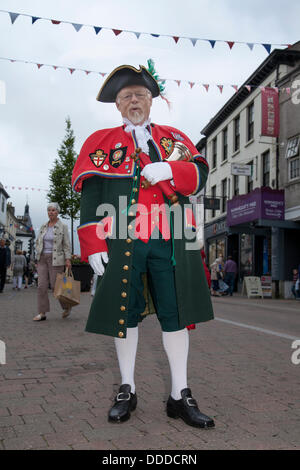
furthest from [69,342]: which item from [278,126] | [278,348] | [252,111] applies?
[252,111]

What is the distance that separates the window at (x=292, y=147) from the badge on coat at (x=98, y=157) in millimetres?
16099

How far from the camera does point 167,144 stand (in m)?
2.93

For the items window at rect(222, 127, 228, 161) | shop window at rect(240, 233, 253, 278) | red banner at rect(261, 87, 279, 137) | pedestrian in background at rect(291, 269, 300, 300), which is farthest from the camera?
window at rect(222, 127, 228, 161)

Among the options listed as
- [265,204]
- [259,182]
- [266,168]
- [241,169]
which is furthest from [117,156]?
[259,182]

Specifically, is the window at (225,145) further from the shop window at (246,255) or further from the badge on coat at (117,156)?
the badge on coat at (117,156)

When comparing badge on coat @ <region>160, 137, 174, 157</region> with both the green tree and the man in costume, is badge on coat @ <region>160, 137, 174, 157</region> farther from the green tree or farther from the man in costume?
the green tree

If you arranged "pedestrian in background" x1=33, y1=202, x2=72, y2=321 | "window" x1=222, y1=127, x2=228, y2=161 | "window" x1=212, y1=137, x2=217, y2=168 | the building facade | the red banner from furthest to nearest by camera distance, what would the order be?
1. "window" x1=212, y1=137, x2=217, y2=168
2. "window" x1=222, y1=127, x2=228, y2=161
3. the red banner
4. the building facade
5. "pedestrian in background" x1=33, y1=202, x2=72, y2=321

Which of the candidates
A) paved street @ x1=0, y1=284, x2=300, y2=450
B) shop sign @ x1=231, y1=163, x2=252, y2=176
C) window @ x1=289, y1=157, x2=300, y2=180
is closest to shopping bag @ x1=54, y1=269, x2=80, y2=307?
paved street @ x1=0, y1=284, x2=300, y2=450

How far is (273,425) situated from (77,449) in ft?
3.75

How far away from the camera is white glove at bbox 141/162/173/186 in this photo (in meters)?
2.60

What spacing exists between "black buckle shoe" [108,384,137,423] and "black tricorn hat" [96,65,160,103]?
1868mm

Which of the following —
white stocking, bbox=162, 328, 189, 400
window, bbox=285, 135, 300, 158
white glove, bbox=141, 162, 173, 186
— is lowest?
white stocking, bbox=162, 328, 189, 400

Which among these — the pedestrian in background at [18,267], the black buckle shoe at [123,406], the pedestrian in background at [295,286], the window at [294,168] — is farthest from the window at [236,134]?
the black buckle shoe at [123,406]

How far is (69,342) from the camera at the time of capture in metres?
5.44
